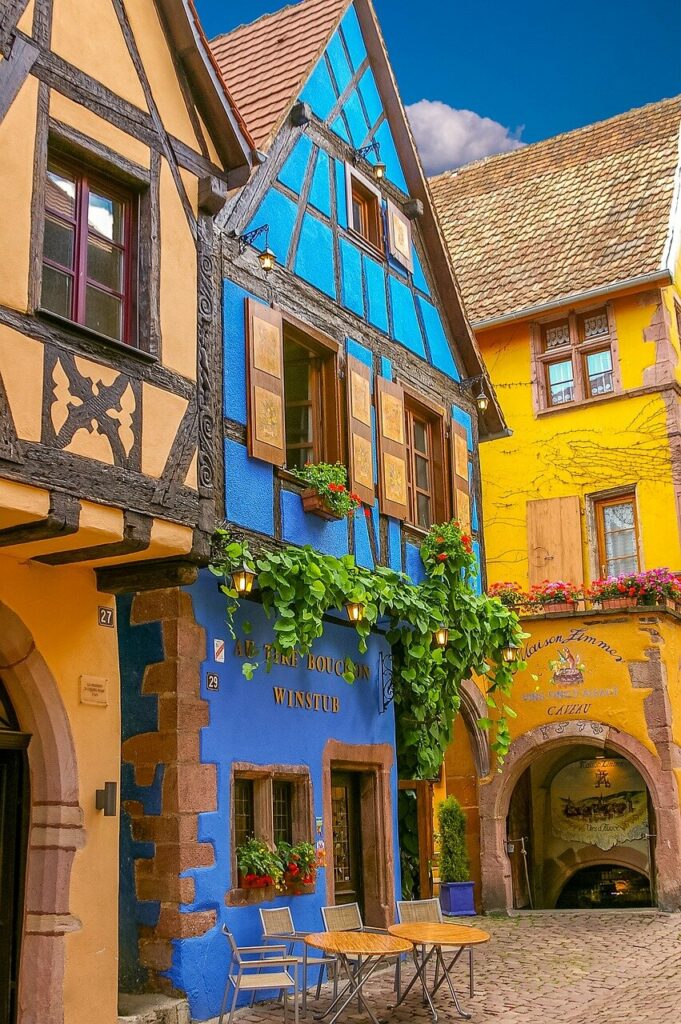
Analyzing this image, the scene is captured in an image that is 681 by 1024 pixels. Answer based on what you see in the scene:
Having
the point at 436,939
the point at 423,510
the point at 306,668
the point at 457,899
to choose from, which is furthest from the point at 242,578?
the point at 457,899

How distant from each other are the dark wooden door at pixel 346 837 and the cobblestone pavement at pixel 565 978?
73 cm

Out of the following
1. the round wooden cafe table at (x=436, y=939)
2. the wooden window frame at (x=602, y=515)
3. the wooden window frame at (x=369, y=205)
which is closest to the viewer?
the round wooden cafe table at (x=436, y=939)

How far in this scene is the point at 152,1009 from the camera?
7.41m

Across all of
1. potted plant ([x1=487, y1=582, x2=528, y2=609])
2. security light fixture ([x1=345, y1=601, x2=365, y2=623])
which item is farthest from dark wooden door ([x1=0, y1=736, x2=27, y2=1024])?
potted plant ([x1=487, y1=582, x2=528, y2=609])

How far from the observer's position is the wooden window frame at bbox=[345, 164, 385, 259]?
35.8ft

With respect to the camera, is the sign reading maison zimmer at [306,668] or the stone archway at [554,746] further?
the stone archway at [554,746]

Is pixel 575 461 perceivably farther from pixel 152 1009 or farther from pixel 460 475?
pixel 152 1009

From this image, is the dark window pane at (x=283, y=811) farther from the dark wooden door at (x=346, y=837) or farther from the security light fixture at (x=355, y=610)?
the security light fixture at (x=355, y=610)

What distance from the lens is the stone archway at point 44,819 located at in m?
6.73

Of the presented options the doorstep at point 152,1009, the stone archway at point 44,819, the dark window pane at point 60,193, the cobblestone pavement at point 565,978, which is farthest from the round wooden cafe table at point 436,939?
the dark window pane at point 60,193

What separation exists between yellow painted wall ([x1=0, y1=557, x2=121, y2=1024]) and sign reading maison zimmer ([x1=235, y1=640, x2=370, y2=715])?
1.52 meters

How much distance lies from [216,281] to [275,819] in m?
4.02

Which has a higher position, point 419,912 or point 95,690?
point 95,690

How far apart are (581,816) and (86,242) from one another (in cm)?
1178
